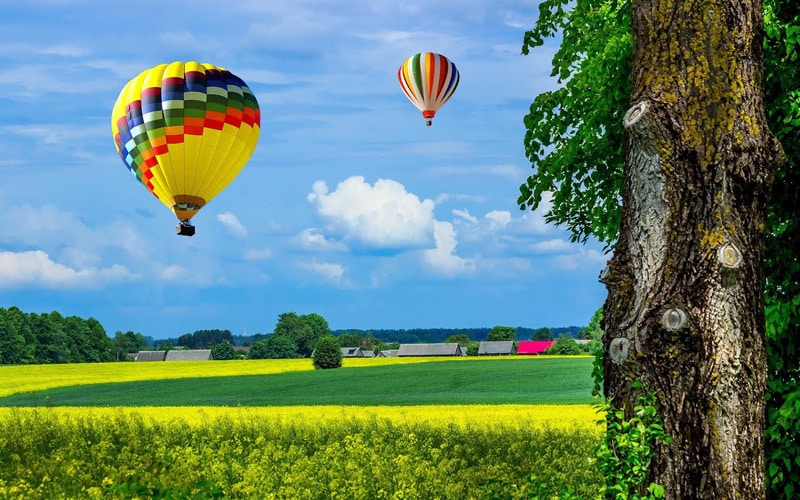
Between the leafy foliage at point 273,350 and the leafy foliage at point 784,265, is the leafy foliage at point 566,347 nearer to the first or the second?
the leafy foliage at point 273,350

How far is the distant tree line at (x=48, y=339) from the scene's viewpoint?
3516 inches

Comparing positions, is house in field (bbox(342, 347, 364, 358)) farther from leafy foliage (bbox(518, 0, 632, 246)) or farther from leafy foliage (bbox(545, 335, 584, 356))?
leafy foliage (bbox(518, 0, 632, 246))

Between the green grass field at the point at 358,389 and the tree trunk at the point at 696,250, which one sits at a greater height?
the tree trunk at the point at 696,250

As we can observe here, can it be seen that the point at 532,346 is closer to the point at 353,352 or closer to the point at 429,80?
the point at 353,352

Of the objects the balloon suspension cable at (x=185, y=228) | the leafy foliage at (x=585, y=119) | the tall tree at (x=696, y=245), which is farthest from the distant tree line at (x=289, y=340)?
the tall tree at (x=696, y=245)

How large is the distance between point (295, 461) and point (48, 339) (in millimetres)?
86083

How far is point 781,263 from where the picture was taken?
28.1 feet

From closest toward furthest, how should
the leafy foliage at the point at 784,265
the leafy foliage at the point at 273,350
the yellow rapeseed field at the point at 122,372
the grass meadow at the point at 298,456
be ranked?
1. the leafy foliage at the point at 784,265
2. the grass meadow at the point at 298,456
3. the yellow rapeseed field at the point at 122,372
4. the leafy foliage at the point at 273,350

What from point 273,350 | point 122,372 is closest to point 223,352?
point 273,350

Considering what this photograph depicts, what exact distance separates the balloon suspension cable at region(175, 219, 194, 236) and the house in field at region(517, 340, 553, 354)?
7568 cm

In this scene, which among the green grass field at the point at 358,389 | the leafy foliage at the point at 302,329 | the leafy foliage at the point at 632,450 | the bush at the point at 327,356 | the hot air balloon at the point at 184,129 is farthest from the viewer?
the leafy foliage at the point at 302,329

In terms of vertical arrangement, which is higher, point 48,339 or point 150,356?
point 48,339

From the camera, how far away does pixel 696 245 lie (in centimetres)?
621

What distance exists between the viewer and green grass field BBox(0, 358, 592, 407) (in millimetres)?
44344
